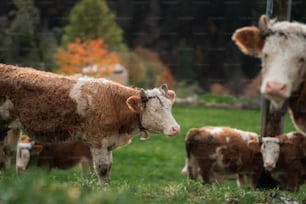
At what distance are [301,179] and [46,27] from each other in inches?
556

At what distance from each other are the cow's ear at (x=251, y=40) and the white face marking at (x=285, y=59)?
185 millimetres

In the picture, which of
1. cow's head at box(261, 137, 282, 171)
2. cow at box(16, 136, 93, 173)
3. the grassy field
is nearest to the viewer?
the grassy field

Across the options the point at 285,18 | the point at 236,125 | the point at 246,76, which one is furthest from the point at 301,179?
the point at 246,76

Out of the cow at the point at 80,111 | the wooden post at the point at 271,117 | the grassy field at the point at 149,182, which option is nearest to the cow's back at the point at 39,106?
the cow at the point at 80,111

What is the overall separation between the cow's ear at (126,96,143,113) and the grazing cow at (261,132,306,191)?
8.18 feet

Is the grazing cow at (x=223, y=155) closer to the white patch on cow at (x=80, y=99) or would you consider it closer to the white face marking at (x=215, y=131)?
the white face marking at (x=215, y=131)

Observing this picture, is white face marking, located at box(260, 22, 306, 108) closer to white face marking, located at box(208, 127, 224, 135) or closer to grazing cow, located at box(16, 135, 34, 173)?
white face marking, located at box(208, 127, 224, 135)

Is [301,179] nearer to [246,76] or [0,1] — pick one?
[246,76]

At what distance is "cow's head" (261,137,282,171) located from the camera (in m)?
10.1

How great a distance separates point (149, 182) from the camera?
37.5 feet

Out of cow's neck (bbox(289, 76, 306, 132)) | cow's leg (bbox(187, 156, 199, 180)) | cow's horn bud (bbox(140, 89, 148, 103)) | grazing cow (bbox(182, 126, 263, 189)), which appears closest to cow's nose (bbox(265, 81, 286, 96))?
cow's neck (bbox(289, 76, 306, 132))

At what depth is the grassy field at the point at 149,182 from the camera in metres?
4.11

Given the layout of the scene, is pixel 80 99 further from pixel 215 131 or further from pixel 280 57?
pixel 215 131

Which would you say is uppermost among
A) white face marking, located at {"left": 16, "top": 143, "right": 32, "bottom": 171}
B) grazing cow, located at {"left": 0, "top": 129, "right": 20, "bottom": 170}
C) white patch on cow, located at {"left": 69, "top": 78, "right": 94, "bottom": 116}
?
white patch on cow, located at {"left": 69, "top": 78, "right": 94, "bottom": 116}
